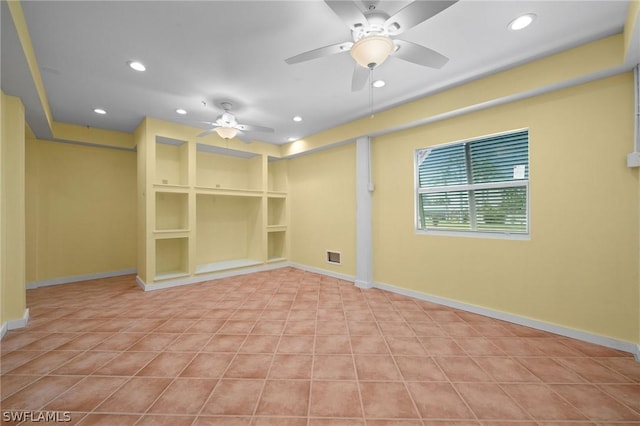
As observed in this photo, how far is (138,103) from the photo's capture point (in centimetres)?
388

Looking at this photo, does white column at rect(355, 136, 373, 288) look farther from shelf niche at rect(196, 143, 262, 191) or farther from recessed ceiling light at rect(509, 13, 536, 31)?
shelf niche at rect(196, 143, 262, 191)

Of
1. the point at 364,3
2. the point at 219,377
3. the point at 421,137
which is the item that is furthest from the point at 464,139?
the point at 219,377

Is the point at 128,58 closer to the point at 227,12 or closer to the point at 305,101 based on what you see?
the point at 227,12

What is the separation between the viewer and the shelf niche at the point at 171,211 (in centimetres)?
514

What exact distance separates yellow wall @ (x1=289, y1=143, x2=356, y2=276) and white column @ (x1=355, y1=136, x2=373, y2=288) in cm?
33

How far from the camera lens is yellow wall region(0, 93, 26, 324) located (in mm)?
2906

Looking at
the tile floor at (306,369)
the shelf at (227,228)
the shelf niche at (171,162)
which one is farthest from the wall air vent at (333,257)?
the shelf niche at (171,162)

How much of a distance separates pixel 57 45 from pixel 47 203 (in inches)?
148

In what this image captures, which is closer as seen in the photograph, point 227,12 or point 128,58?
point 227,12

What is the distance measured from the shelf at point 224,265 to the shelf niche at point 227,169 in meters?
1.74

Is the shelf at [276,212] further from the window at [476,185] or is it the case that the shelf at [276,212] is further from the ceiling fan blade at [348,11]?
the ceiling fan blade at [348,11]

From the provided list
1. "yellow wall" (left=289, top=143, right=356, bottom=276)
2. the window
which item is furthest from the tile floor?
"yellow wall" (left=289, top=143, right=356, bottom=276)

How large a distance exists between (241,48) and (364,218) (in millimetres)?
3149

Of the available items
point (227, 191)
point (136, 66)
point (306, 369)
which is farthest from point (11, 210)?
point (306, 369)
